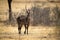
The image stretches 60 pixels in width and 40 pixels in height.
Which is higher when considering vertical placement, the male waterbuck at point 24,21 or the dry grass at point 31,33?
the male waterbuck at point 24,21

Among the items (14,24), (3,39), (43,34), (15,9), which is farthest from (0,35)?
(43,34)

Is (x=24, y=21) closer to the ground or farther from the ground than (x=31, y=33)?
farther from the ground

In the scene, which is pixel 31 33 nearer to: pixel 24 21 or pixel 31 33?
pixel 31 33

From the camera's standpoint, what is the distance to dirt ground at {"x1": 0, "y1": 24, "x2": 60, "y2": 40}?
225 centimetres

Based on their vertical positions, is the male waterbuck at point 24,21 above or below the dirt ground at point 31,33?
above

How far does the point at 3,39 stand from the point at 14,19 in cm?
30

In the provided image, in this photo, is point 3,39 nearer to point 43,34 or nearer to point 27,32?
point 27,32

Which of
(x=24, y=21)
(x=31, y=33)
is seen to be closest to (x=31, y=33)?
(x=31, y=33)

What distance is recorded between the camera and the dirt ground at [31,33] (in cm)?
225

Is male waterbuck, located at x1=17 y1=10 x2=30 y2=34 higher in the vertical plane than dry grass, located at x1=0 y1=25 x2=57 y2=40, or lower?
higher

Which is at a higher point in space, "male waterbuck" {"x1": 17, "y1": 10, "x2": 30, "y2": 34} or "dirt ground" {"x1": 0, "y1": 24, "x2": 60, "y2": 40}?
"male waterbuck" {"x1": 17, "y1": 10, "x2": 30, "y2": 34}

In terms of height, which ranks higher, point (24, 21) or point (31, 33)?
point (24, 21)

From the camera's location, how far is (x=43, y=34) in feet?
7.43

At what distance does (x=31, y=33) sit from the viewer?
2.26 m
